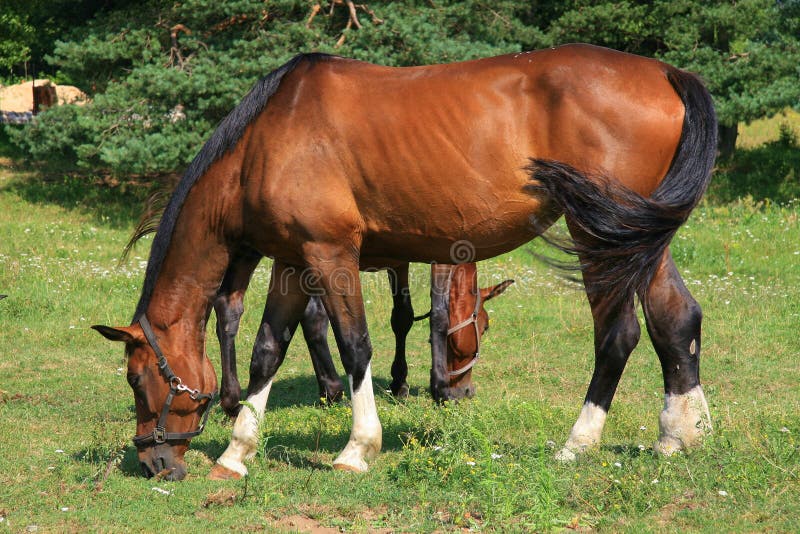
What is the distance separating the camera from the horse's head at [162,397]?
5262mm

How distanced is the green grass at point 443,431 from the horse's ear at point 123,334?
69 cm

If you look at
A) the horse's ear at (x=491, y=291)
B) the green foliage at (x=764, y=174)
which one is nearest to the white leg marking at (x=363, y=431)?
the horse's ear at (x=491, y=291)

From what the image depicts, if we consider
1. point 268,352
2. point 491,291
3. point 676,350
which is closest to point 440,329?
point 491,291

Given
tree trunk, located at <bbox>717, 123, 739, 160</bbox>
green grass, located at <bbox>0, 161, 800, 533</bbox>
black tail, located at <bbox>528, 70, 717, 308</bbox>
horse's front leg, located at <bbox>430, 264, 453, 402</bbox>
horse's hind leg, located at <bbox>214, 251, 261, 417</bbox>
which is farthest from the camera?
tree trunk, located at <bbox>717, 123, 739, 160</bbox>

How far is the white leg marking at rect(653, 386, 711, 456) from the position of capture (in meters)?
5.21

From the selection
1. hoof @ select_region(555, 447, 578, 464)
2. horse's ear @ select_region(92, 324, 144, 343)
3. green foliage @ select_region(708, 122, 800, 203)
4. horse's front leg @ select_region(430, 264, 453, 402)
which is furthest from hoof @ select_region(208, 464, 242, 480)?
green foliage @ select_region(708, 122, 800, 203)

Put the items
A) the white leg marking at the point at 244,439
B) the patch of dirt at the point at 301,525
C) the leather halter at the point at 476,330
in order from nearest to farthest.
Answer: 1. the patch of dirt at the point at 301,525
2. the white leg marking at the point at 244,439
3. the leather halter at the point at 476,330

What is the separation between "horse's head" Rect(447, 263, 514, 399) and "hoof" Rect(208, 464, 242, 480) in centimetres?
225

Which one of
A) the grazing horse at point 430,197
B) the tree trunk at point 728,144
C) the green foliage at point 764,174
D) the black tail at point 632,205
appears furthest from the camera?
the tree trunk at point 728,144

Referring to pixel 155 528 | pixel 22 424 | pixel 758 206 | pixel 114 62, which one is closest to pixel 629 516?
pixel 155 528

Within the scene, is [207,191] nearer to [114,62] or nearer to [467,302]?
[467,302]

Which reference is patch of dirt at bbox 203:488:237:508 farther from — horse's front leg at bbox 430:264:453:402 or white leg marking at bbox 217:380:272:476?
horse's front leg at bbox 430:264:453:402

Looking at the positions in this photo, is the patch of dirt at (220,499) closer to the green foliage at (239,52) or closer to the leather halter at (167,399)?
the leather halter at (167,399)

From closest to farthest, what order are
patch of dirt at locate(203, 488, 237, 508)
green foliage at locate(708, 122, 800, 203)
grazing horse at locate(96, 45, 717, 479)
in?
patch of dirt at locate(203, 488, 237, 508), grazing horse at locate(96, 45, 717, 479), green foliage at locate(708, 122, 800, 203)
